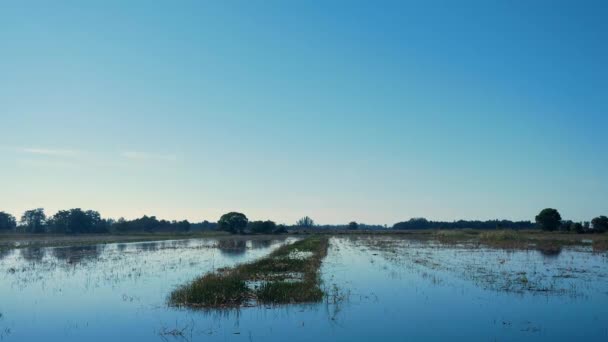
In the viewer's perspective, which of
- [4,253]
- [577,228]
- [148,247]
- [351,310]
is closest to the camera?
[351,310]

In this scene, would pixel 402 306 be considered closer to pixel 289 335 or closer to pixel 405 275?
pixel 289 335

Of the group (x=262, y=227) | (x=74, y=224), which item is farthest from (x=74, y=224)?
(x=262, y=227)

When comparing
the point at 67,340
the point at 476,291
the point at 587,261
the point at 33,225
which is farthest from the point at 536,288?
the point at 33,225

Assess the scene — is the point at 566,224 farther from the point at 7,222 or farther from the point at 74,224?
the point at 7,222

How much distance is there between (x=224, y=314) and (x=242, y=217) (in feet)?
375

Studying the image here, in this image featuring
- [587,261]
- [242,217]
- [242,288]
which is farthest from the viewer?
[242,217]

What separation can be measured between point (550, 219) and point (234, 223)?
257 ft

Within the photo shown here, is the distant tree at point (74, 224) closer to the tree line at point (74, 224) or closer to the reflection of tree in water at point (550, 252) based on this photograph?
the tree line at point (74, 224)

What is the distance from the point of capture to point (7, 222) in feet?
483

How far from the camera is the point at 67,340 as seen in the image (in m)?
13.9

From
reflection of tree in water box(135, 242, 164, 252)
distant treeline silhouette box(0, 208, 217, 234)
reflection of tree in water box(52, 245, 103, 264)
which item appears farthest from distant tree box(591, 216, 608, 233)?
distant treeline silhouette box(0, 208, 217, 234)

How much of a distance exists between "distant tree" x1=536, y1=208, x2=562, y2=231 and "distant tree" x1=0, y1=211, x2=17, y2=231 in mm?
143429

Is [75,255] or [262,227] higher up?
[262,227]

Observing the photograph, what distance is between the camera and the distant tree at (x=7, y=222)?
140m
